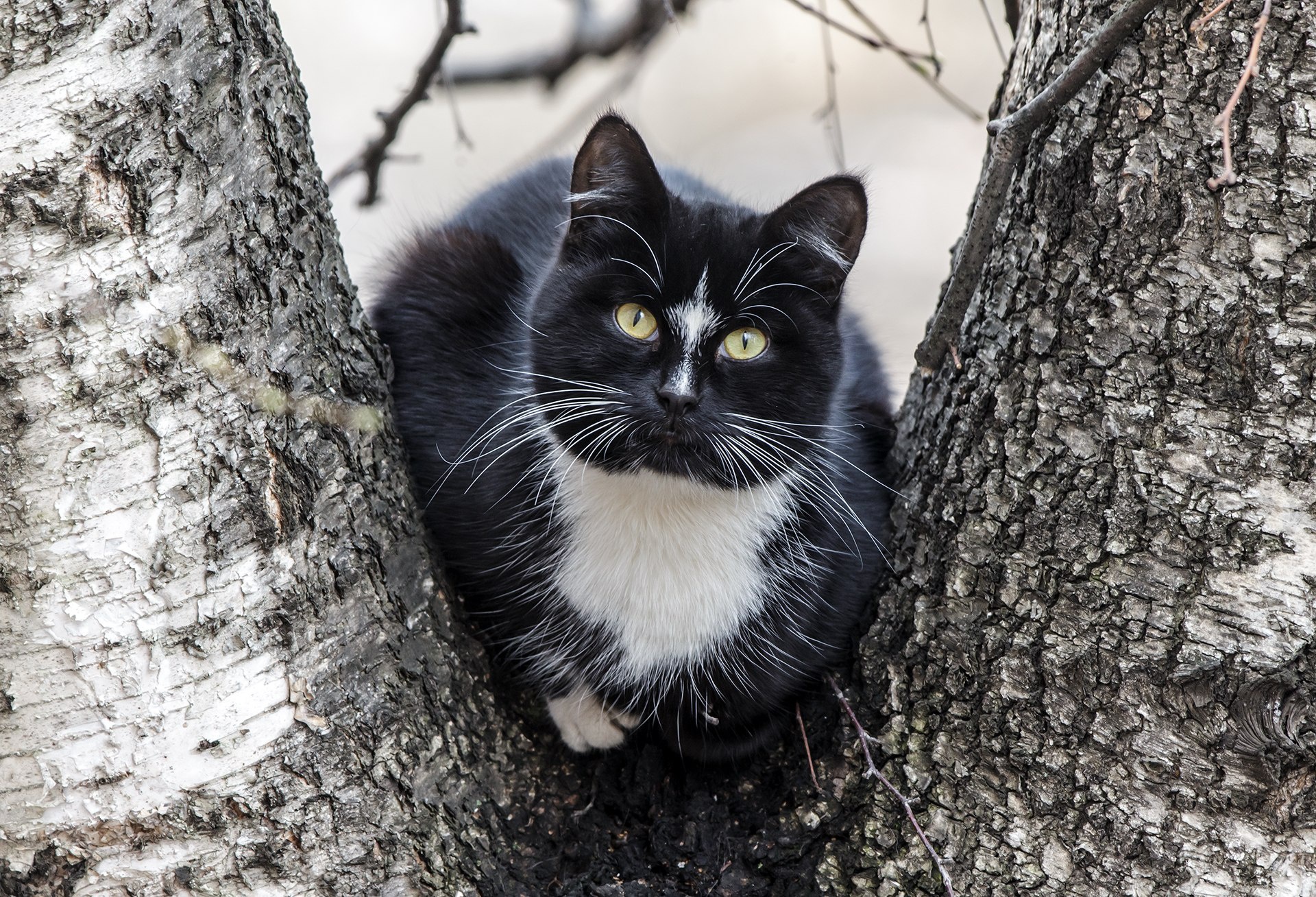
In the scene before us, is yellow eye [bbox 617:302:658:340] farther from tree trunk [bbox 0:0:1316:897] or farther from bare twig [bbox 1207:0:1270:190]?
bare twig [bbox 1207:0:1270:190]

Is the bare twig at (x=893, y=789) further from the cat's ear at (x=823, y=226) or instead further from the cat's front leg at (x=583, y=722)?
the cat's ear at (x=823, y=226)

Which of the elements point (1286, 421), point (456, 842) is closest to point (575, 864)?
point (456, 842)

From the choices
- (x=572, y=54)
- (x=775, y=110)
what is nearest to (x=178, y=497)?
(x=572, y=54)

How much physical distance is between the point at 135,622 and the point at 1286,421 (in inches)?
51.8

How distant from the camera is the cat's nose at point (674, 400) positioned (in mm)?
1615

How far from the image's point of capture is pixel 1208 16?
116 cm

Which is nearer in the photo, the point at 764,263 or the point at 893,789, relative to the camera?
the point at 893,789

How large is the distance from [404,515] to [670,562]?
49 centimetres

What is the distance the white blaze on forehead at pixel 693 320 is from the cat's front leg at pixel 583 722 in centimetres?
56

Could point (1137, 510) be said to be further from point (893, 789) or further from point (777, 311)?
point (777, 311)

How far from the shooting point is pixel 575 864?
5.32 ft

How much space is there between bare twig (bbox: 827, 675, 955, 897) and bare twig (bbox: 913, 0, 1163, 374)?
0.53 metres

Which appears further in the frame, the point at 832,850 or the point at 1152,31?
the point at 832,850

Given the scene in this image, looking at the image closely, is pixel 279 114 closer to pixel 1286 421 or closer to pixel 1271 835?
pixel 1286 421
